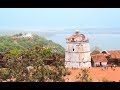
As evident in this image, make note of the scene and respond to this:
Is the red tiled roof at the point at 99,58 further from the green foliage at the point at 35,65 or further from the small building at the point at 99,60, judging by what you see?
the green foliage at the point at 35,65

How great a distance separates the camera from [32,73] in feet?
14.9

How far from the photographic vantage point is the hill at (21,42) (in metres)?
4.21

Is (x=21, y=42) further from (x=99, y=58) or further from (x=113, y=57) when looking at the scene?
(x=113, y=57)

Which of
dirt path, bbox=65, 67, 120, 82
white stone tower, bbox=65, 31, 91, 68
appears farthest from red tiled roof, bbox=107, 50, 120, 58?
white stone tower, bbox=65, 31, 91, 68

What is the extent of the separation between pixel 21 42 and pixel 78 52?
2.29 feet

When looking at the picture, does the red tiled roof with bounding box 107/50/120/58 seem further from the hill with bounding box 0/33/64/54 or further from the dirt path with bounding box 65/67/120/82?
the hill with bounding box 0/33/64/54

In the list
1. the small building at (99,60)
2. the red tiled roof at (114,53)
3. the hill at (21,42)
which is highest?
the hill at (21,42)

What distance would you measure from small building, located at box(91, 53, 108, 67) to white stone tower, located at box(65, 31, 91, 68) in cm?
5

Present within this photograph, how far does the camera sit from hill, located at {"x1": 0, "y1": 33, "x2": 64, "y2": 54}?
4.21 m

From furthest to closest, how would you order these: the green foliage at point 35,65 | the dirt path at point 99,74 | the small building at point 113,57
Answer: the green foliage at point 35,65
the small building at point 113,57
the dirt path at point 99,74

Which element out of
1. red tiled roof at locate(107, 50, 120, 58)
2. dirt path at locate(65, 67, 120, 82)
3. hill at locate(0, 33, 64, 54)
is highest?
hill at locate(0, 33, 64, 54)

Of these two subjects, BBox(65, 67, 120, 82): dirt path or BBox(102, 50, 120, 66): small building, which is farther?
BBox(102, 50, 120, 66): small building

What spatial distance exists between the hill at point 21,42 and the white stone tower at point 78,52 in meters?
0.10

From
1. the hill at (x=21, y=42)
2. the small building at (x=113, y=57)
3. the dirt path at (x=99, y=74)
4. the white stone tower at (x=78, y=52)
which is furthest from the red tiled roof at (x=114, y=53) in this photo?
the hill at (x=21, y=42)
